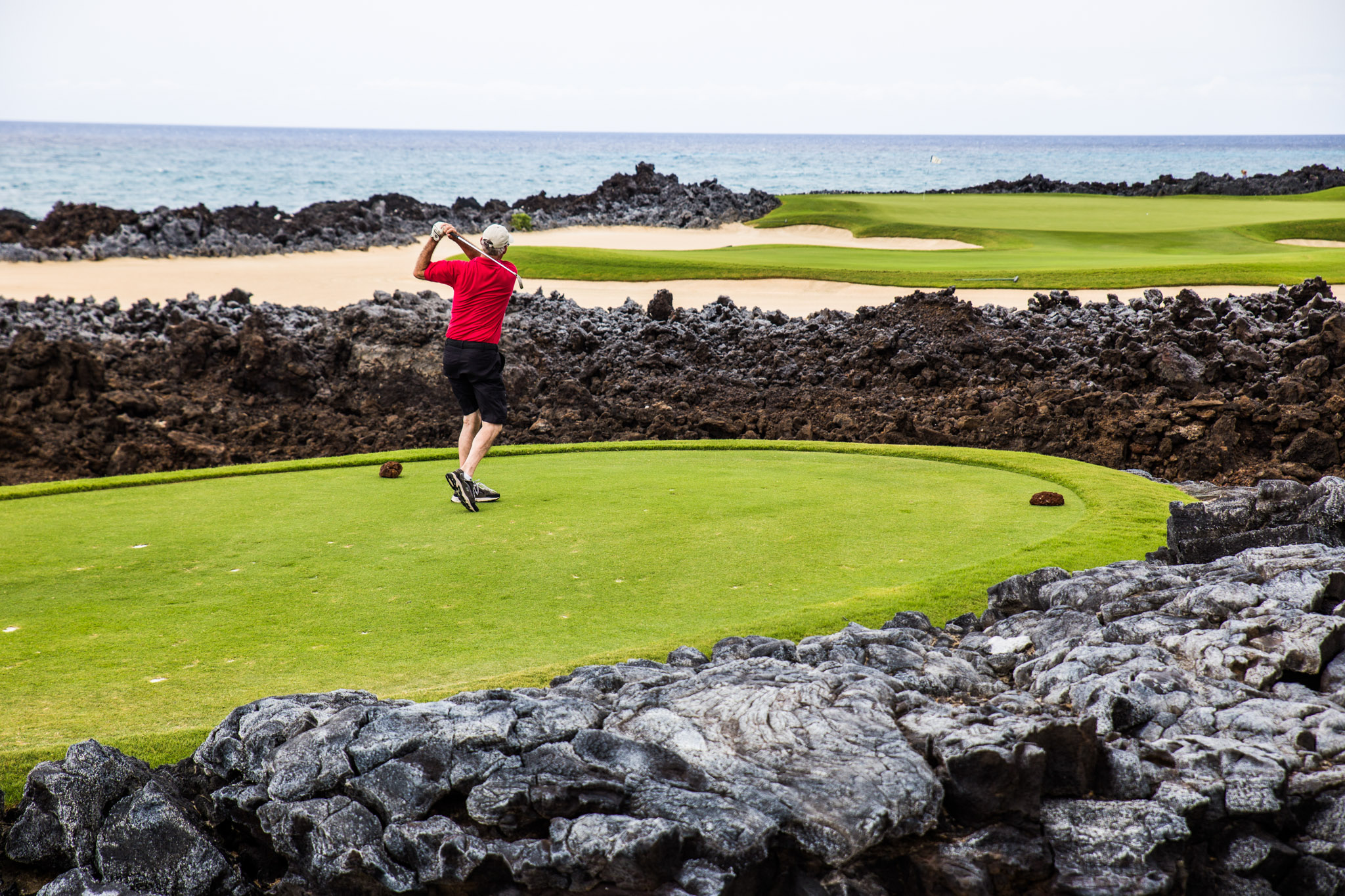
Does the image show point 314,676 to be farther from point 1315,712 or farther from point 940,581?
point 1315,712

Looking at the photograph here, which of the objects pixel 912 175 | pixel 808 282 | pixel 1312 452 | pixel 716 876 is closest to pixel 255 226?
pixel 808 282

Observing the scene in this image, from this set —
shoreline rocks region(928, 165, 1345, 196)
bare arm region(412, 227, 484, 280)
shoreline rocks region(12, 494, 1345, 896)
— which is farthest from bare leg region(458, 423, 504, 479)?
shoreline rocks region(928, 165, 1345, 196)

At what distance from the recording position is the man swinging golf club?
635cm

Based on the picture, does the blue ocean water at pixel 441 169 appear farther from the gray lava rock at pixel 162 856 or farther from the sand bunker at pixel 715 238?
the gray lava rock at pixel 162 856

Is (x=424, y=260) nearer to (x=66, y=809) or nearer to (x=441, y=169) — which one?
(x=66, y=809)

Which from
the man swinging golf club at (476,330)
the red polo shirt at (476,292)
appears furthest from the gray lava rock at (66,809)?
the red polo shirt at (476,292)

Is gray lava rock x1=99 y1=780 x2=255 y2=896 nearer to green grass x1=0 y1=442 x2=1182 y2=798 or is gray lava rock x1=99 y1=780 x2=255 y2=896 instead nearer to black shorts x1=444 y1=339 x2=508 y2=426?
green grass x1=0 y1=442 x2=1182 y2=798

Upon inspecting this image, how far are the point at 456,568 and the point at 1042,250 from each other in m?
20.2

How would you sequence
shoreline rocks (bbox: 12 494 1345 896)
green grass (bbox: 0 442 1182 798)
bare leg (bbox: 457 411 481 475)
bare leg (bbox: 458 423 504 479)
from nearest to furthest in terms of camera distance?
shoreline rocks (bbox: 12 494 1345 896), green grass (bbox: 0 442 1182 798), bare leg (bbox: 458 423 504 479), bare leg (bbox: 457 411 481 475)

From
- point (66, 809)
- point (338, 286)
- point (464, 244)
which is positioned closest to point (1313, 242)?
point (338, 286)

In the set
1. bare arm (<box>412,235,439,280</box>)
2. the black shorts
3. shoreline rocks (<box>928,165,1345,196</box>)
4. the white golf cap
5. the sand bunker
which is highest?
shoreline rocks (<box>928,165,1345,196</box>)

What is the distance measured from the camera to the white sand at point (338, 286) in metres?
16.0

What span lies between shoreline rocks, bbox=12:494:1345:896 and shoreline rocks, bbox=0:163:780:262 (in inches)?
1068

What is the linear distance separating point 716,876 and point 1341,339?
944 cm
